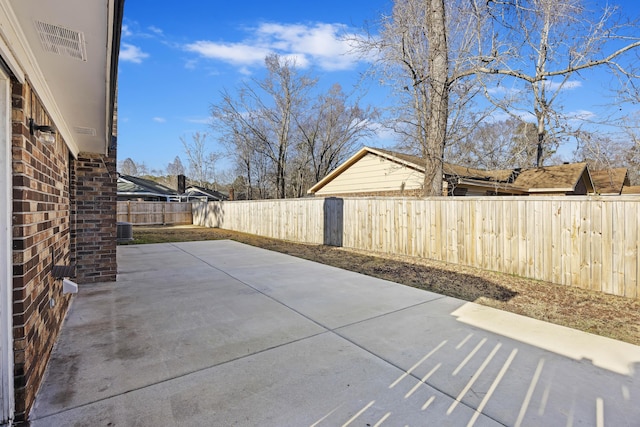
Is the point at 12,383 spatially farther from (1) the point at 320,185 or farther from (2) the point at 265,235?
(1) the point at 320,185

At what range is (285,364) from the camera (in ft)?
8.48

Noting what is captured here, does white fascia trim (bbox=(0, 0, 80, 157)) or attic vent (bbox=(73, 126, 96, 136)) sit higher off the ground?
attic vent (bbox=(73, 126, 96, 136))

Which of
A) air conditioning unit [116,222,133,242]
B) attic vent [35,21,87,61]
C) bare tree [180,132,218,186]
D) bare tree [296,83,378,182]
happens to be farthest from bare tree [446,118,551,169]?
bare tree [180,132,218,186]

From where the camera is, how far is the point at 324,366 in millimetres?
2555

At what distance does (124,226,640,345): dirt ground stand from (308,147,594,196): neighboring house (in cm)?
478

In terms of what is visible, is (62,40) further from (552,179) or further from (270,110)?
(270,110)

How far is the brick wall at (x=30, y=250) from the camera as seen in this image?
6.23ft

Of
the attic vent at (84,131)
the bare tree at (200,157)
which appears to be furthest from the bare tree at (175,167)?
the attic vent at (84,131)

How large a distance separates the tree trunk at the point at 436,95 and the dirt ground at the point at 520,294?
2441 millimetres

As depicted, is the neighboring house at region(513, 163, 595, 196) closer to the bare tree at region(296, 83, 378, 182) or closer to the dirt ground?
the dirt ground

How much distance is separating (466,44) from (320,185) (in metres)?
10.2

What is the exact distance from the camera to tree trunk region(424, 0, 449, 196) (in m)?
8.14

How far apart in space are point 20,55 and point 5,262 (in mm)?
1175

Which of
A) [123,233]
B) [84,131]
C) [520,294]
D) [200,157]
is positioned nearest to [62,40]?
[84,131]
